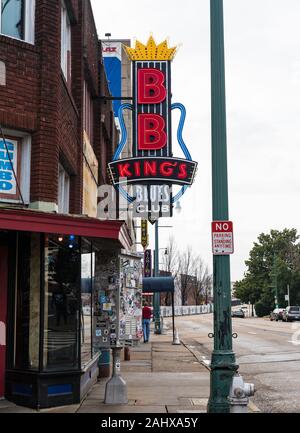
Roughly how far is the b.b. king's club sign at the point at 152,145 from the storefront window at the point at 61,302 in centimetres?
400

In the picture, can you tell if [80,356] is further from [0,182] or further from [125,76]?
[125,76]

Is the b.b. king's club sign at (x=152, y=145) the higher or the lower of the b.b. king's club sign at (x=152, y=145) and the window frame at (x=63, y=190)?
the higher

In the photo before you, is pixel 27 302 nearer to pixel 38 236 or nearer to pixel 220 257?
pixel 38 236

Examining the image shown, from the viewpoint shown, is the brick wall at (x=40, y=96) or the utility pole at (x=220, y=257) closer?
the utility pole at (x=220, y=257)

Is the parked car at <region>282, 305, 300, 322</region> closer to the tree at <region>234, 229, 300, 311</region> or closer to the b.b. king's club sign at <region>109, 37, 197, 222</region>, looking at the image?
the tree at <region>234, 229, 300, 311</region>

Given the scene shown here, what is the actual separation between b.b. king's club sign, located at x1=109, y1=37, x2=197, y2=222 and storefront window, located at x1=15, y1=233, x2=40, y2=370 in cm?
444

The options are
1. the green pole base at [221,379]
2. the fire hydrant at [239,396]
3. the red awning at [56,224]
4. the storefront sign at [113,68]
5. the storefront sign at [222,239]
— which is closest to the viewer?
the fire hydrant at [239,396]

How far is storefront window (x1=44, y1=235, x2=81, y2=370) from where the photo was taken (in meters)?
9.52

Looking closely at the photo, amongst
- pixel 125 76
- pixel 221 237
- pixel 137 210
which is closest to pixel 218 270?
→ pixel 221 237

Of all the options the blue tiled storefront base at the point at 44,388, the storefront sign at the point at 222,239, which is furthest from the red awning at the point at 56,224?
the blue tiled storefront base at the point at 44,388

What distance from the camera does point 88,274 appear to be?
11.7 metres

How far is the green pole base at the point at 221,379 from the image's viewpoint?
26.7 ft

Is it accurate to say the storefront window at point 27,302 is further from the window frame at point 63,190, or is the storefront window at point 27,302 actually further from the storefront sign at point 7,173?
the window frame at point 63,190
